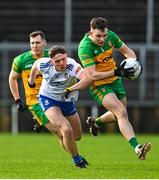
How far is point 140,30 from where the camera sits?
33906mm

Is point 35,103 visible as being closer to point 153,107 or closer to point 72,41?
point 153,107

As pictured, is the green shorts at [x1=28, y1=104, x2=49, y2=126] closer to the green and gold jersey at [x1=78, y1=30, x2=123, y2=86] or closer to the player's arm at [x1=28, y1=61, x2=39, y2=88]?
the player's arm at [x1=28, y1=61, x2=39, y2=88]

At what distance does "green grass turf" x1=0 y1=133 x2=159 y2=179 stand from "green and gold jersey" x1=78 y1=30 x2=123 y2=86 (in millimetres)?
1528

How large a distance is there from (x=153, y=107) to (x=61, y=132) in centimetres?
1649

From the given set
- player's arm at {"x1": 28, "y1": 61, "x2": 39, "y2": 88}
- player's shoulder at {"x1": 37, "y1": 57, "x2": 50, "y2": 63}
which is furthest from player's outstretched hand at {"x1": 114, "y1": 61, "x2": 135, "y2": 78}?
player's arm at {"x1": 28, "y1": 61, "x2": 39, "y2": 88}

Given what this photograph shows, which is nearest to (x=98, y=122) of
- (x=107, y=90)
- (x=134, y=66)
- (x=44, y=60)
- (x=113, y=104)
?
(x=107, y=90)

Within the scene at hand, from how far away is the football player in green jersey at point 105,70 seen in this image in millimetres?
15242

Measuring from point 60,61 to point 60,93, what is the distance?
0.64 metres

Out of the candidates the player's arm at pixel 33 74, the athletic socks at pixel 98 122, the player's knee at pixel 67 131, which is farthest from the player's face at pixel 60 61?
the athletic socks at pixel 98 122

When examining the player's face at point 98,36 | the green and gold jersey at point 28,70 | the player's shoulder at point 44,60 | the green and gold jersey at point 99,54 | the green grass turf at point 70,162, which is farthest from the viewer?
the green and gold jersey at point 28,70

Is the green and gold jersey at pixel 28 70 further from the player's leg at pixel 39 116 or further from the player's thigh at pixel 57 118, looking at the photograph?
the player's thigh at pixel 57 118

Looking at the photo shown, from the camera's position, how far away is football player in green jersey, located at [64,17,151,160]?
15242 millimetres

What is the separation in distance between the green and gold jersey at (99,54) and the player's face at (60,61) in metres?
0.97

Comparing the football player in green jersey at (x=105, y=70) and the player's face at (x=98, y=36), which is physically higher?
the player's face at (x=98, y=36)
